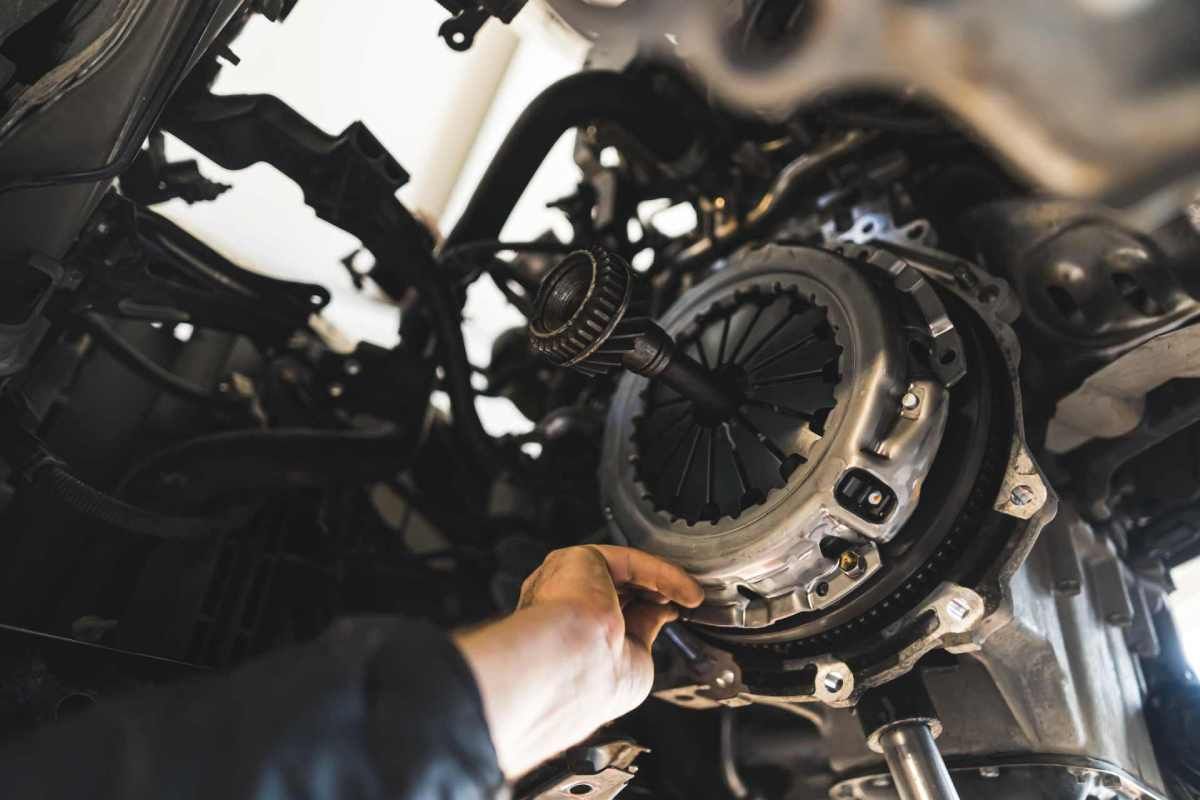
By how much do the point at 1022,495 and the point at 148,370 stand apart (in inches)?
54.1

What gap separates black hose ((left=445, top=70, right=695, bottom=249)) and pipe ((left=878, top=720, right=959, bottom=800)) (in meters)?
1.01

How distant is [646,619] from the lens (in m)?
1.05

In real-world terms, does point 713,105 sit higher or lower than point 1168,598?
lower

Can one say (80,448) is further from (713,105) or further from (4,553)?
(713,105)

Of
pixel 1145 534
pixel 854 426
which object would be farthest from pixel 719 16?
pixel 1145 534

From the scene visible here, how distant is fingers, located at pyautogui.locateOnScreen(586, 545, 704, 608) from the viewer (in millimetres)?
1017

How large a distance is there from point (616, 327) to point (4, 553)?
39.1 inches

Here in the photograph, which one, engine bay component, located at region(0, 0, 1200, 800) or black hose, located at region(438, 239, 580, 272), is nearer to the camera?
engine bay component, located at region(0, 0, 1200, 800)

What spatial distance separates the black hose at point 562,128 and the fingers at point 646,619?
0.80 meters

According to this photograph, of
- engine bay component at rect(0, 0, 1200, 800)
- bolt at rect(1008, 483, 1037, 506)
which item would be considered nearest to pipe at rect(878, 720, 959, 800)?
engine bay component at rect(0, 0, 1200, 800)

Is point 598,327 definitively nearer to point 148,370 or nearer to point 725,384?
point 725,384

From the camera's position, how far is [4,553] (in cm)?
132

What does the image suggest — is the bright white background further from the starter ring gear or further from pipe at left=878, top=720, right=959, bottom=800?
pipe at left=878, top=720, right=959, bottom=800

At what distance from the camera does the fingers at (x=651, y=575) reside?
3.34ft
